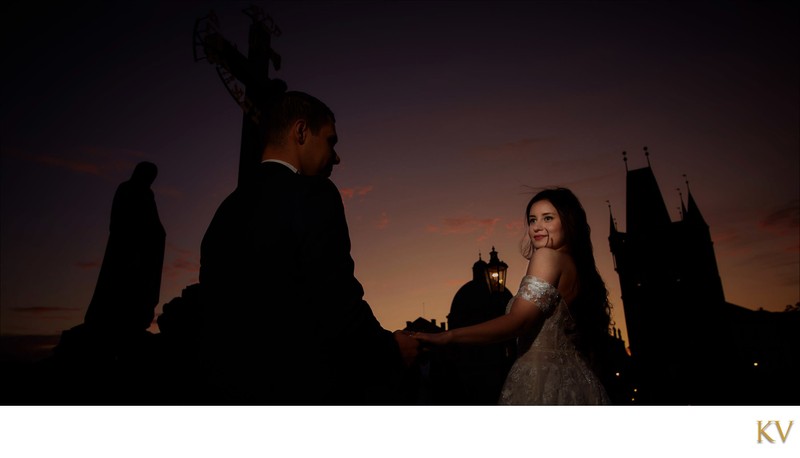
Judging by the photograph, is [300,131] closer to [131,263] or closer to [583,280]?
[583,280]

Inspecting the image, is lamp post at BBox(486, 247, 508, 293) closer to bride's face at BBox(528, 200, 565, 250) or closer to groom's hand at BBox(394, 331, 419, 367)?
bride's face at BBox(528, 200, 565, 250)

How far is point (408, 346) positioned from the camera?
267 centimetres

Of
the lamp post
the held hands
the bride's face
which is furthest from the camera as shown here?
the lamp post

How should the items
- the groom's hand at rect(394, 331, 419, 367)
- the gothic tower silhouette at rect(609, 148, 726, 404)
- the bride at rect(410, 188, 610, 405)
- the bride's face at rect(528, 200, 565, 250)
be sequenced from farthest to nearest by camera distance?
the gothic tower silhouette at rect(609, 148, 726, 404), the bride's face at rect(528, 200, 565, 250), the bride at rect(410, 188, 610, 405), the groom's hand at rect(394, 331, 419, 367)

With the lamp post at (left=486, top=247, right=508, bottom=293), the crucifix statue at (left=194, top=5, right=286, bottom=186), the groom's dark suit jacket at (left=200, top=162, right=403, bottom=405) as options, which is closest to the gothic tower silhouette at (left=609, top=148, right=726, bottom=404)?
the lamp post at (left=486, top=247, right=508, bottom=293)

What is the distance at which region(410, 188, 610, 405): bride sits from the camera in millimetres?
3080

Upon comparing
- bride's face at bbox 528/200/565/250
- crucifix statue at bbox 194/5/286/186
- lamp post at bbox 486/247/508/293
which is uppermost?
crucifix statue at bbox 194/5/286/186

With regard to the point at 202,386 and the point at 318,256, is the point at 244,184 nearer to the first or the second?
the point at 318,256

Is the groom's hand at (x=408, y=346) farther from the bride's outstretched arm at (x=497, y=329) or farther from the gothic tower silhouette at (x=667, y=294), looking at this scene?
the gothic tower silhouette at (x=667, y=294)

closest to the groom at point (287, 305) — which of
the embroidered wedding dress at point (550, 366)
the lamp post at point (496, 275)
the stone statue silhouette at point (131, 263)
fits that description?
the embroidered wedding dress at point (550, 366)
